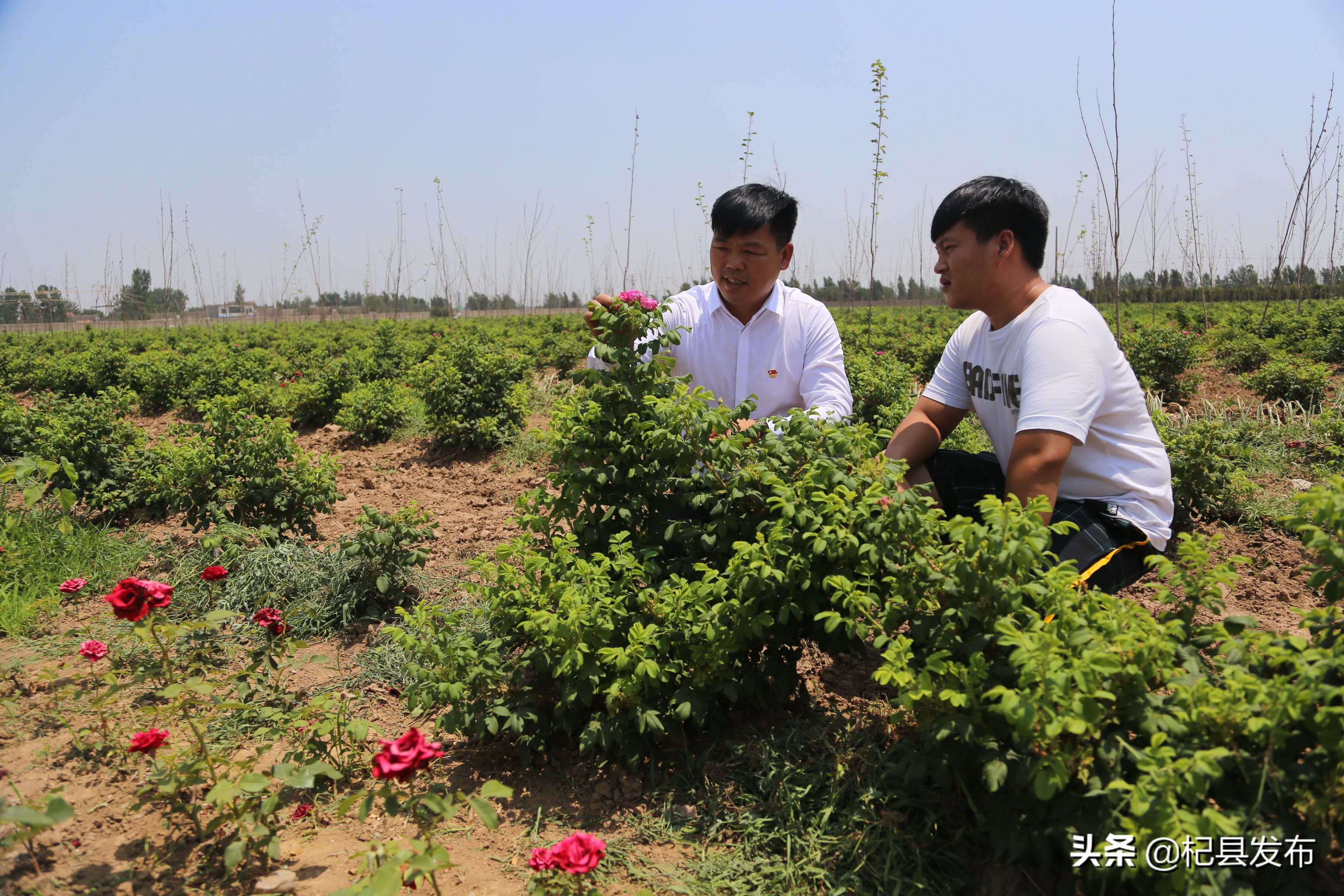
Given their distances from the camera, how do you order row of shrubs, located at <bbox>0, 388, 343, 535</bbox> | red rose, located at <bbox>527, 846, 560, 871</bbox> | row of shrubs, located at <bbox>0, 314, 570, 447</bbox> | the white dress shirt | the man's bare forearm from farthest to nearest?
row of shrubs, located at <bbox>0, 314, 570, 447</bbox> → row of shrubs, located at <bbox>0, 388, 343, 535</bbox> → the white dress shirt → the man's bare forearm → red rose, located at <bbox>527, 846, 560, 871</bbox>

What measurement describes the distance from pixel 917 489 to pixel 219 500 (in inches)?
139

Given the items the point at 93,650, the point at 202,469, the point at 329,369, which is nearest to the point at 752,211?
the point at 93,650

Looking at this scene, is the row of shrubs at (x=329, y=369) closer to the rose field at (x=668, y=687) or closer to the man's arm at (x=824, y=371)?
the rose field at (x=668, y=687)

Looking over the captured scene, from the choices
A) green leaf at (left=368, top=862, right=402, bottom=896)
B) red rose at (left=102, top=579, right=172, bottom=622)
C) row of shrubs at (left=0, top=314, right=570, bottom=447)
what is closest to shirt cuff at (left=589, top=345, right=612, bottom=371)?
red rose at (left=102, top=579, right=172, bottom=622)

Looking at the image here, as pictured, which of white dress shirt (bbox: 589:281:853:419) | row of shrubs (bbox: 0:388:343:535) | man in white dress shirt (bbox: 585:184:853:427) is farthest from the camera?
row of shrubs (bbox: 0:388:343:535)

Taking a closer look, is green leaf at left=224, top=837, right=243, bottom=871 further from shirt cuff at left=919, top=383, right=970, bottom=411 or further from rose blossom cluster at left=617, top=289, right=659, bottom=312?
shirt cuff at left=919, top=383, right=970, bottom=411

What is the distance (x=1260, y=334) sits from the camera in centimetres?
1016

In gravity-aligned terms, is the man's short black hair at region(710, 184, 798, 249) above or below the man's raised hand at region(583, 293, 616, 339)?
above

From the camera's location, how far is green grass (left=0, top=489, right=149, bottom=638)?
329 cm

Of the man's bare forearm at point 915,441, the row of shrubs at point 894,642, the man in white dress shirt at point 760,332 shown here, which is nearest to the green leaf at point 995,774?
the row of shrubs at point 894,642

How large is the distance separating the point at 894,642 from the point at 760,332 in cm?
176

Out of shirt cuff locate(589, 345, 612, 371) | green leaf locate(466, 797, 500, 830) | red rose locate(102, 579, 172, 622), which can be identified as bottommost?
green leaf locate(466, 797, 500, 830)

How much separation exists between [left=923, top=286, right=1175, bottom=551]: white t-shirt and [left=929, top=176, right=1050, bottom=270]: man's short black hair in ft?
0.62

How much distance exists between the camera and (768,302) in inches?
127
